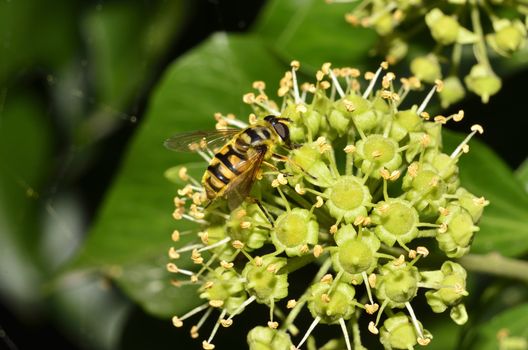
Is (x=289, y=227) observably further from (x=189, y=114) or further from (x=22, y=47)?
(x=22, y=47)

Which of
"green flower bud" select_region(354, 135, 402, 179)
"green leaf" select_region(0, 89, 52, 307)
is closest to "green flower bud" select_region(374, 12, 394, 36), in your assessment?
"green flower bud" select_region(354, 135, 402, 179)

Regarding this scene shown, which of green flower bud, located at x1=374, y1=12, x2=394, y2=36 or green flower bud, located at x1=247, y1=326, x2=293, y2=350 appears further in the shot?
green flower bud, located at x1=374, y1=12, x2=394, y2=36

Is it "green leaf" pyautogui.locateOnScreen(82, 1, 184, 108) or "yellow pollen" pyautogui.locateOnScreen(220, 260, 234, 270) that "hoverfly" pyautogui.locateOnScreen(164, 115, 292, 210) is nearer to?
"yellow pollen" pyautogui.locateOnScreen(220, 260, 234, 270)

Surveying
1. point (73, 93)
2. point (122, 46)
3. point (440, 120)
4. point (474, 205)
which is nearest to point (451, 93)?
point (440, 120)

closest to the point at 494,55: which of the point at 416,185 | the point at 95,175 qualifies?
the point at 416,185

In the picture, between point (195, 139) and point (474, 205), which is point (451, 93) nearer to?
point (474, 205)

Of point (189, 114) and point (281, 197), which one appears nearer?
point (281, 197)

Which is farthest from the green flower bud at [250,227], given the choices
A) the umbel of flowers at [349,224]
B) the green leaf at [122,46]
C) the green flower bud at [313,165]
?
the green leaf at [122,46]

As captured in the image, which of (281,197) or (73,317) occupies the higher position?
(281,197)
